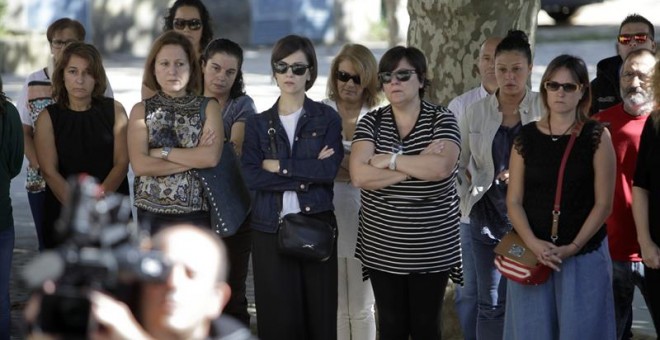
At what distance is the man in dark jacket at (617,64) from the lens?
8.17 m

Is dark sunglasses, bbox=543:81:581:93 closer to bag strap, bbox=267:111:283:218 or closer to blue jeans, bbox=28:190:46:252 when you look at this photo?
bag strap, bbox=267:111:283:218

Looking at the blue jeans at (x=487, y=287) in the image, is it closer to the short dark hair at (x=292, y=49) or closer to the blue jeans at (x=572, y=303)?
the blue jeans at (x=572, y=303)

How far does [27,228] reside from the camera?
12.0 metres

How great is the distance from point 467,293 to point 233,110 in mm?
1775

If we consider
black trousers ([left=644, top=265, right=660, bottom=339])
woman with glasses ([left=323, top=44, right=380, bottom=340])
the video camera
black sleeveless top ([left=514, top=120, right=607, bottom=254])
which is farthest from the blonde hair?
the video camera

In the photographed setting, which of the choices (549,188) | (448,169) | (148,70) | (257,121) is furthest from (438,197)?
(148,70)

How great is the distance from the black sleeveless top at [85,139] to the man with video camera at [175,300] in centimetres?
447

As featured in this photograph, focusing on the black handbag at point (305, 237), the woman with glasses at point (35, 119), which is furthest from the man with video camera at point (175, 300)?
the woman with glasses at point (35, 119)

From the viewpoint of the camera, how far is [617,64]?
828 centimetres

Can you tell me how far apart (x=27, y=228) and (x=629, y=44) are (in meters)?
6.16

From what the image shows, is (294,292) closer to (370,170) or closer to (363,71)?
(370,170)

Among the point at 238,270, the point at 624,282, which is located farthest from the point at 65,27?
the point at 624,282

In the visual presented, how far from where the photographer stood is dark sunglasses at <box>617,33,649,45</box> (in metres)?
8.16

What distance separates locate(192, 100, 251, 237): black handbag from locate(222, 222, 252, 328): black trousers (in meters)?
0.32
